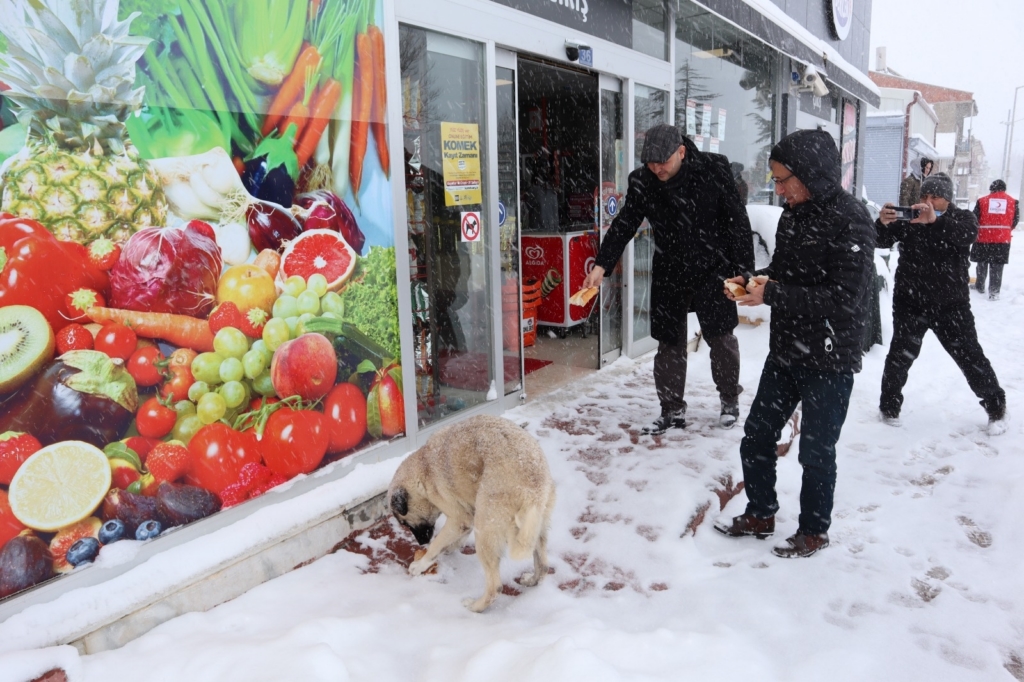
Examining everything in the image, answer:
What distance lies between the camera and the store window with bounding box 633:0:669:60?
6.58 meters

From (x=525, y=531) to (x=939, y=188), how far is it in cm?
435

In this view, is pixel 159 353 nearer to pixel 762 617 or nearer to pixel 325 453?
pixel 325 453

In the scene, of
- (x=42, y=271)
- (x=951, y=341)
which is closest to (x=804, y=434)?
(x=951, y=341)

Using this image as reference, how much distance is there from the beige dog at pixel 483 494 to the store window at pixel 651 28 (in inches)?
200

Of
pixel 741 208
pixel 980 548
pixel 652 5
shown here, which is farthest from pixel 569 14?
pixel 980 548

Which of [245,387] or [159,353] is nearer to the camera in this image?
Answer: [159,353]

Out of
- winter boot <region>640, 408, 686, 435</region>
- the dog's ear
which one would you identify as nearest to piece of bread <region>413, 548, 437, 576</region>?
the dog's ear

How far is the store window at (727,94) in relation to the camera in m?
8.36

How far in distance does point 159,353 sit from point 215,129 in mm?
1070

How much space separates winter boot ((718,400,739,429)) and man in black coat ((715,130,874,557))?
1.68m

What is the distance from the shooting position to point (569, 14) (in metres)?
5.48

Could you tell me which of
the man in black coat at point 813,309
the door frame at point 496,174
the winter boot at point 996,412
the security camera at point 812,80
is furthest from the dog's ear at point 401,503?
the security camera at point 812,80

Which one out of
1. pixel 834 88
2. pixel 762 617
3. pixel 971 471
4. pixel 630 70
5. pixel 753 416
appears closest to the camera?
pixel 762 617

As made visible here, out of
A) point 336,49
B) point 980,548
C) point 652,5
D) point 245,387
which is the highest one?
point 652,5
